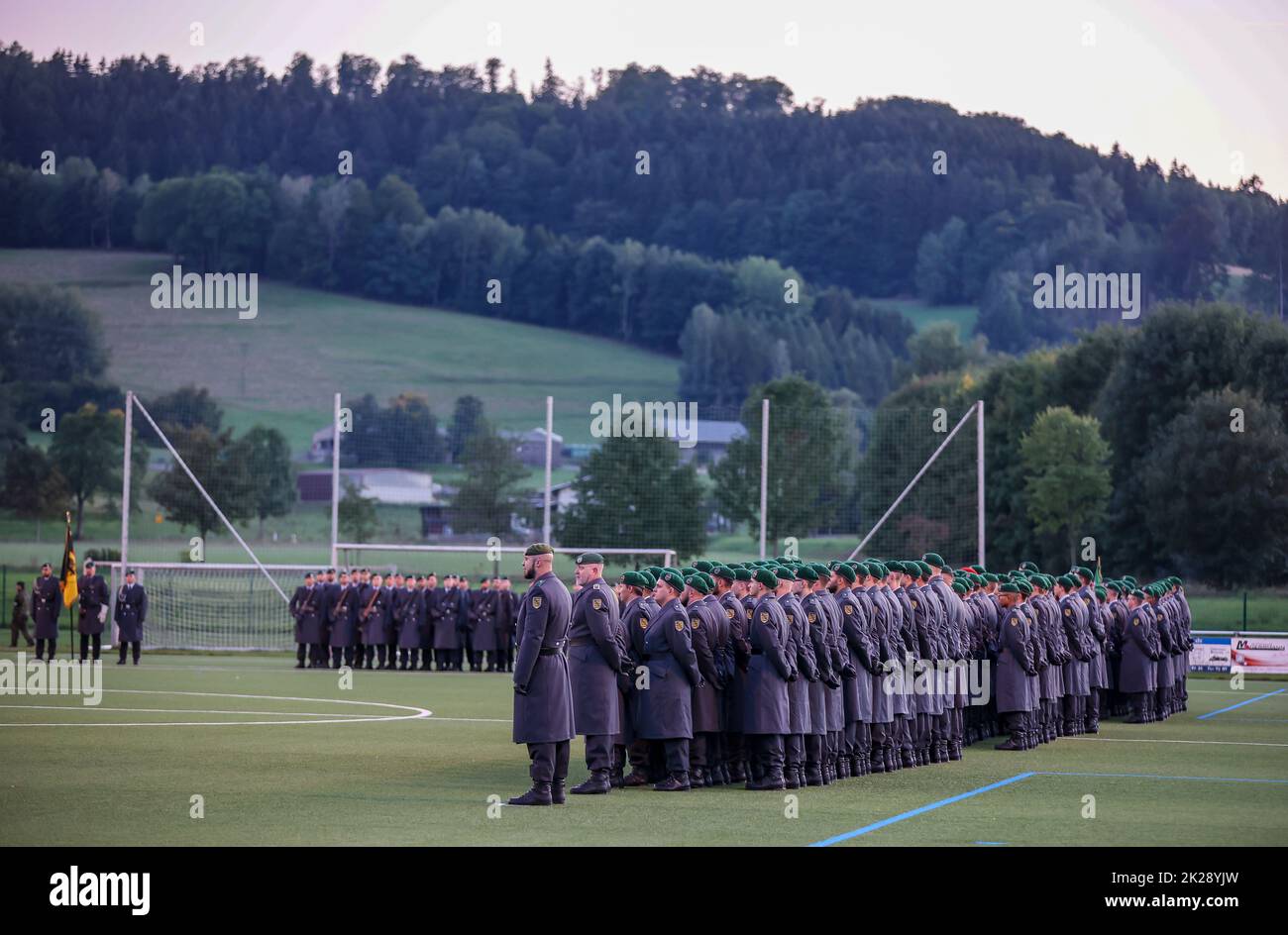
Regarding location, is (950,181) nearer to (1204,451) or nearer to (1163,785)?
(1204,451)

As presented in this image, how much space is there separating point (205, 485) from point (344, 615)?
2483 cm

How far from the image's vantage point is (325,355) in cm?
11100

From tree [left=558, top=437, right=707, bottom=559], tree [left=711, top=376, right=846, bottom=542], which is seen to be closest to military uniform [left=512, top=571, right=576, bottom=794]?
tree [left=711, top=376, right=846, bottom=542]

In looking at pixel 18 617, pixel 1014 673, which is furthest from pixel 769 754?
pixel 18 617

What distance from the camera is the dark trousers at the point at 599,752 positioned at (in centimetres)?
1454

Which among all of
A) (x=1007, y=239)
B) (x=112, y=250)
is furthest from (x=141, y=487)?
(x=1007, y=239)

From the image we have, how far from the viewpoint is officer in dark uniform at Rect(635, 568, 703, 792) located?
584 inches

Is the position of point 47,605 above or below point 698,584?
below

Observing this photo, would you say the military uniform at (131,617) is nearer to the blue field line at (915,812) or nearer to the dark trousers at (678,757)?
the dark trousers at (678,757)

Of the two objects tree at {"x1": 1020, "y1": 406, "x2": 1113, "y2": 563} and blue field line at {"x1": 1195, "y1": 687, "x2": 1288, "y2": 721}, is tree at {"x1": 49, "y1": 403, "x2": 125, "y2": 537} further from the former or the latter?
blue field line at {"x1": 1195, "y1": 687, "x2": 1288, "y2": 721}

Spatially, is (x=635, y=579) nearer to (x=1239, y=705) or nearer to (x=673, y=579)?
(x=673, y=579)

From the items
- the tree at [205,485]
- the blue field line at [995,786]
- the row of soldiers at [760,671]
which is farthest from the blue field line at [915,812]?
the tree at [205,485]

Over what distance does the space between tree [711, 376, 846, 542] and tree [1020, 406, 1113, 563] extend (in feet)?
59.0

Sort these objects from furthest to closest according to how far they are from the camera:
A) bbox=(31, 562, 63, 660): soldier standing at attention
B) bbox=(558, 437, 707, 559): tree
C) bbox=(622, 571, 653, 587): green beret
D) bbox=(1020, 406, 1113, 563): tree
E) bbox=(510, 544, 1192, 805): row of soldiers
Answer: bbox=(1020, 406, 1113, 563): tree → bbox=(558, 437, 707, 559): tree → bbox=(31, 562, 63, 660): soldier standing at attention → bbox=(622, 571, 653, 587): green beret → bbox=(510, 544, 1192, 805): row of soldiers
